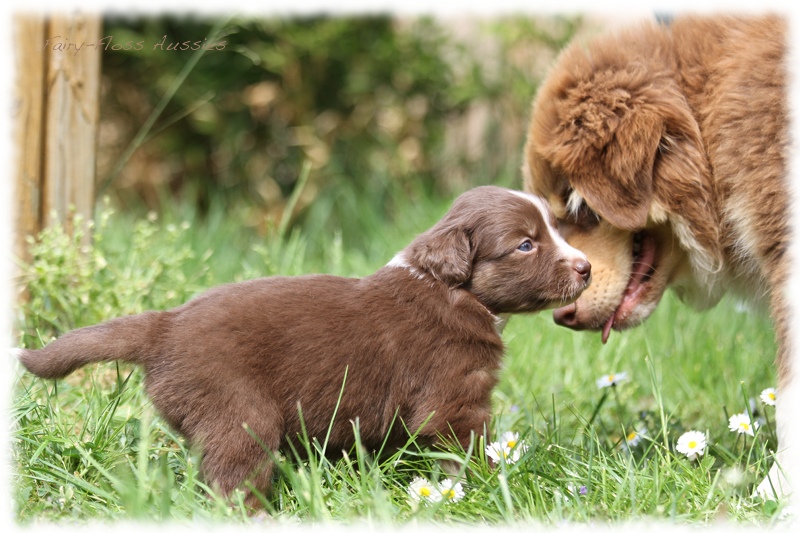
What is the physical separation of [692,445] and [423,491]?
1111 millimetres

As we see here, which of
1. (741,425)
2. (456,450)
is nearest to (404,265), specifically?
(456,450)

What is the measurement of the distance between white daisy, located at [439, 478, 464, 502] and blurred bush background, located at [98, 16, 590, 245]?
4.34 metres

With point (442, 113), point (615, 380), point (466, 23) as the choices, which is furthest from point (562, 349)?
point (466, 23)

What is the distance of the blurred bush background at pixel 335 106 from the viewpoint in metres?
7.18

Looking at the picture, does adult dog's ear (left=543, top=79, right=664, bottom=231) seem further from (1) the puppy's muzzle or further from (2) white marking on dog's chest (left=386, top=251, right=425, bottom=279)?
(2) white marking on dog's chest (left=386, top=251, right=425, bottom=279)

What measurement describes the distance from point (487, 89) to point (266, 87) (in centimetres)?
195

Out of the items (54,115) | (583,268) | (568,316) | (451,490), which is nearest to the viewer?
(451,490)

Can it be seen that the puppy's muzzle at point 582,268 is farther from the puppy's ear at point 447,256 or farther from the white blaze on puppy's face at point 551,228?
the puppy's ear at point 447,256

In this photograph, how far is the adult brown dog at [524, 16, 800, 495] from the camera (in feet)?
10.1

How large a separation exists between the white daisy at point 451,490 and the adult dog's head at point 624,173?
1192mm

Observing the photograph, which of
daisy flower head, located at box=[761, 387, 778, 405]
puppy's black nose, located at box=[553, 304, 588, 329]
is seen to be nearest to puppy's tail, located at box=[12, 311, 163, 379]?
puppy's black nose, located at box=[553, 304, 588, 329]

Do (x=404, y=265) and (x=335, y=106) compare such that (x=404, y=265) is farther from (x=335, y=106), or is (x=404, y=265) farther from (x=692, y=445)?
(x=335, y=106)

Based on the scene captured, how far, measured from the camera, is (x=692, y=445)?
3.14 metres

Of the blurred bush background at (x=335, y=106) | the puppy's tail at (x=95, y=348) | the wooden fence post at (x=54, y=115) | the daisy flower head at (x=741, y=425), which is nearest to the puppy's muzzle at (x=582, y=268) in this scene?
the daisy flower head at (x=741, y=425)
